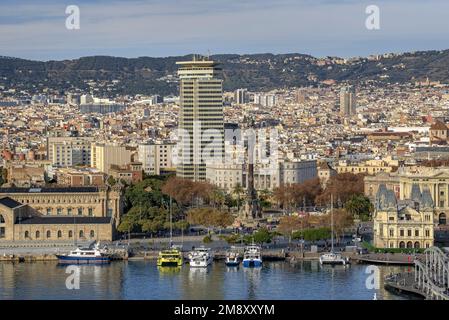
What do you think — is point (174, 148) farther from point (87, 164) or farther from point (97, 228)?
point (97, 228)

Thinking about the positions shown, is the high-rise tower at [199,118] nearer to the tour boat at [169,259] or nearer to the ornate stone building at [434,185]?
the ornate stone building at [434,185]

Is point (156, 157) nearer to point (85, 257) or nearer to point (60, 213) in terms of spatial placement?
point (60, 213)

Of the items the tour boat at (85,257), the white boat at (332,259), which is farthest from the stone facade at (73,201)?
the white boat at (332,259)

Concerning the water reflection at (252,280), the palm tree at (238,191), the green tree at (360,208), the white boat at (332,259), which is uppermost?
the palm tree at (238,191)

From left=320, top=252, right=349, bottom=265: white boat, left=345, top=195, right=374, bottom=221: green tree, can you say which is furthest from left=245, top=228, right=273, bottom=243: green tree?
left=345, top=195, right=374, bottom=221: green tree

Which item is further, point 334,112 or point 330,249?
point 334,112
